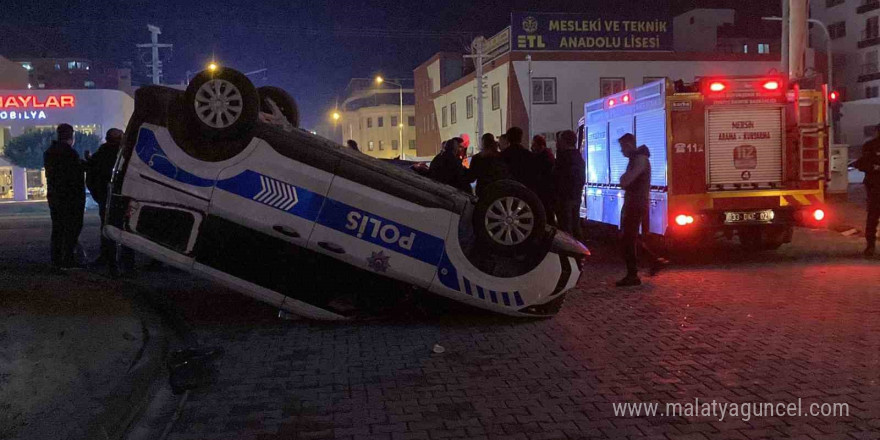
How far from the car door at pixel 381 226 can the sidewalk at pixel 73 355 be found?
177 centimetres

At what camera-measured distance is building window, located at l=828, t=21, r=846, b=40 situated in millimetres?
63344

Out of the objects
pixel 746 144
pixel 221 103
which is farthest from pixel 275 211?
pixel 746 144

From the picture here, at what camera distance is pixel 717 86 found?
1167 centimetres

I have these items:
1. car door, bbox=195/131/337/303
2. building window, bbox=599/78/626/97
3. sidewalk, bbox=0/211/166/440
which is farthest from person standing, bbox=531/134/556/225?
building window, bbox=599/78/626/97

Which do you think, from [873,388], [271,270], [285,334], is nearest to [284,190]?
[271,270]

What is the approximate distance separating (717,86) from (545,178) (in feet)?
10.7

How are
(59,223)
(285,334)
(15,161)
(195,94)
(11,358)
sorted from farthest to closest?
(15,161), (59,223), (285,334), (195,94), (11,358)

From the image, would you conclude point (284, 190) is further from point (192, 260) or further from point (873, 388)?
point (873, 388)

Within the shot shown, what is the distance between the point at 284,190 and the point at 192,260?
1.02 meters

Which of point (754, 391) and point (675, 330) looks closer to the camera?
point (754, 391)

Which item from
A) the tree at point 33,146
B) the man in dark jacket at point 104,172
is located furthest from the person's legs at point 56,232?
the tree at point 33,146

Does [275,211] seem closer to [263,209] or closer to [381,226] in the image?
[263,209]

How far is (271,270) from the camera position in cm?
698

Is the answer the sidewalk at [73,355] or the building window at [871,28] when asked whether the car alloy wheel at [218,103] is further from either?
the building window at [871,28]
